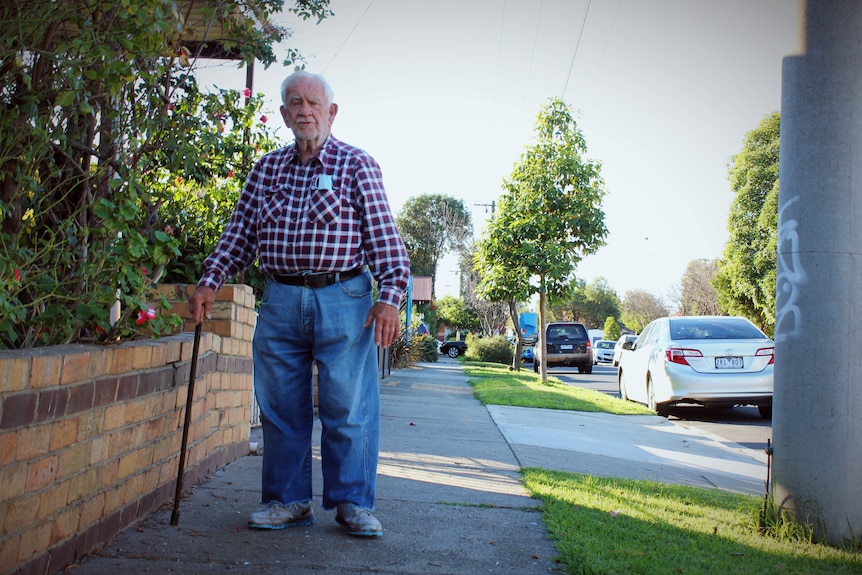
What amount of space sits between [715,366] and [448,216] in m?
39.3

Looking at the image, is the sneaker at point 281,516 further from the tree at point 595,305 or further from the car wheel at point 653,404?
the tree at point 595,305

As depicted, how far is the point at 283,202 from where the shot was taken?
11.5ft

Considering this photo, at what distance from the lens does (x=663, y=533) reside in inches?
148

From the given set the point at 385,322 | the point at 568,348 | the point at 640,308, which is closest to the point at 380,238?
the point at 385,322

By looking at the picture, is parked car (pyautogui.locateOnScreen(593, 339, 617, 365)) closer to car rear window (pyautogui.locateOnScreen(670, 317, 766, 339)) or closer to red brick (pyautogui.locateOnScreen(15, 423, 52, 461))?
car rear window (pyautogui.locateOnScreen(670, 317, 766, 339))

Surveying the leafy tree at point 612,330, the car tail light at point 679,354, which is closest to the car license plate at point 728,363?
the car tail light at point 679,354

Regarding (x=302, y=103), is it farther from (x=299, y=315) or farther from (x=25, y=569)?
(x=25, y=569)

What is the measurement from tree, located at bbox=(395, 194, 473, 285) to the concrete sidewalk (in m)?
→ 43.1

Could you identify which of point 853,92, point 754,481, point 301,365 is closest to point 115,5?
point 301,365

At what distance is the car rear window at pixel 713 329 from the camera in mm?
10344

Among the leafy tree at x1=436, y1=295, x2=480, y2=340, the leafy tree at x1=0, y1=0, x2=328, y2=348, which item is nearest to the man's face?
the leafy tree at x1=0, y1=0, x2=328, y2=348

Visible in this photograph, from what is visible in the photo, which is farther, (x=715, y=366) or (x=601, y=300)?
(x=601, y=300)

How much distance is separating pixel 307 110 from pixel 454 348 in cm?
3803

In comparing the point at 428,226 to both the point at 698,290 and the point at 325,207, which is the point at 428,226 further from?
the point at 325,207
